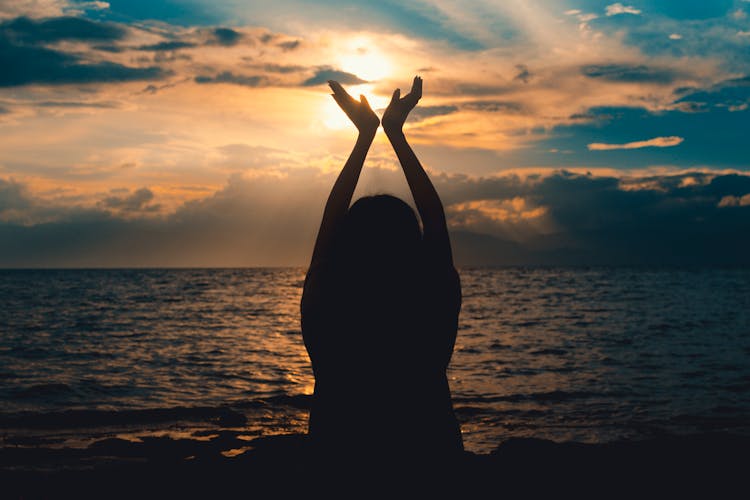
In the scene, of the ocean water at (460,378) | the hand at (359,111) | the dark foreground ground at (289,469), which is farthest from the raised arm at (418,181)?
the ocean water at (460,378)

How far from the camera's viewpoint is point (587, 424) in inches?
486

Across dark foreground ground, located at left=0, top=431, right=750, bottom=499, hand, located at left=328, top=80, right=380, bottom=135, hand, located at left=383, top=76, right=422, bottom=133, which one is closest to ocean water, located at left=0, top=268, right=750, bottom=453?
dark foreground ground, located at left=0, top=431, right=750, bottom=499

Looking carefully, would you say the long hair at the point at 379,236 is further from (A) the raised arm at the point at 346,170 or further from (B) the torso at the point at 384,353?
(A) the raised arm at the point at 346,170

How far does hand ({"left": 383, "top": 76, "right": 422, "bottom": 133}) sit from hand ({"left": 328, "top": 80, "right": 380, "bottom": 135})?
0.07m

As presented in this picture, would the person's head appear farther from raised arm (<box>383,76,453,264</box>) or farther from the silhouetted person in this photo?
raised arm (<box>383,76,453,264</box>)

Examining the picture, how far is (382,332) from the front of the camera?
10.1ft

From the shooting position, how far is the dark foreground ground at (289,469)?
312 inches

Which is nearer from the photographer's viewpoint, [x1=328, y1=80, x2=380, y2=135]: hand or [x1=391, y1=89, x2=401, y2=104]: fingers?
[x1=328, y1=80, x2=380, y2=135]: hand

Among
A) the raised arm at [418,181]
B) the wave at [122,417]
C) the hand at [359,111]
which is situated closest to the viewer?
the raised arm at [418,181]

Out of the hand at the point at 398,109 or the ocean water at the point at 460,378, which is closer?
the hand at the point at 398,109

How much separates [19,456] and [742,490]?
10372 mm

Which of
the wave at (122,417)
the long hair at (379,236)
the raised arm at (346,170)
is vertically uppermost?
the raised arm at (346,170)

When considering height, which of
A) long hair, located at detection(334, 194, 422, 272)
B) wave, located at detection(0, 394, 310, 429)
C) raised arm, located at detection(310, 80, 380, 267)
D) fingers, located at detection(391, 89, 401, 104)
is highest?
fingers, located at detection(391, 89, 401, 104)

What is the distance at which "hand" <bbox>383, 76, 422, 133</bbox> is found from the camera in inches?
143
